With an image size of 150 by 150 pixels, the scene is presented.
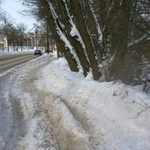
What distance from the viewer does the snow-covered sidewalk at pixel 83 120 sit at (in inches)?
291

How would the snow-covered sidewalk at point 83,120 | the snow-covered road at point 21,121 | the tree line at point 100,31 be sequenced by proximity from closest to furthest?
1. the snow-covered sidewalk at point 83,120
2. the snow-covered road at point 21,121
3. the tree line at point 100,31

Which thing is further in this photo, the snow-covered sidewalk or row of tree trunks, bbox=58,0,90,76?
row of tree trunks, bbox=58,0,90,76

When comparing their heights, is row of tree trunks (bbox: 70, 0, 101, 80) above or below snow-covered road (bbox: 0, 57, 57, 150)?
above

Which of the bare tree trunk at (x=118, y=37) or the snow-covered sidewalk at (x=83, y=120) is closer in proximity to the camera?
the snow-covered sidewalk at (x=83, y=120)

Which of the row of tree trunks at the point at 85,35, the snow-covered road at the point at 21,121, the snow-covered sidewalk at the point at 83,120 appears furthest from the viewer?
the row of tree trunks at the point at 85,35

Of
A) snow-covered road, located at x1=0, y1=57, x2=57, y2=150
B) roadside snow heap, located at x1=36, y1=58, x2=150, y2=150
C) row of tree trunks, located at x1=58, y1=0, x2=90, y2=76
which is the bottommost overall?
snow-covered road, located at x1=0, y1=57, x2=57, y2=150

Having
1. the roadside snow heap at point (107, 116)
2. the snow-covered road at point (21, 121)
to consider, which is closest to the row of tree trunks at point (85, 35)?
the snow-covered road at point (21, 121)

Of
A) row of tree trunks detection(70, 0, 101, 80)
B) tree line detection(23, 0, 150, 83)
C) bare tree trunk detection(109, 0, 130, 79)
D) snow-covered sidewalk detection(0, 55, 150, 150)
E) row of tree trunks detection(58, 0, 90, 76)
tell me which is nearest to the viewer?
snow-covered sidewalk detection(0, 55, 150, 150)

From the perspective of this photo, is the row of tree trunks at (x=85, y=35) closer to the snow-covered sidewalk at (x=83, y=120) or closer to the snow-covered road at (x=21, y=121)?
the snow-covered sidewalk at (x=83, y=120)

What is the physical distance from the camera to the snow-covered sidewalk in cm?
738

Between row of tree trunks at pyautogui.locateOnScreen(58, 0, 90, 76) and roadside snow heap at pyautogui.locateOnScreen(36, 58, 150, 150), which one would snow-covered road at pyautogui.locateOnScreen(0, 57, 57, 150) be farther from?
row of tree trunks at pyautogui.locateOnScreen(58, 0, 90, 76)

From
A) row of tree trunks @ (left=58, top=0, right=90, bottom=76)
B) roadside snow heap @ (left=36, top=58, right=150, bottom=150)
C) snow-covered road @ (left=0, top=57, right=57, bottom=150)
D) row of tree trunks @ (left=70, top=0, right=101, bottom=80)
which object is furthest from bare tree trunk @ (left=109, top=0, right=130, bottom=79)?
snow-covered road @ (left=0, top=57, right=57, bottom=150)

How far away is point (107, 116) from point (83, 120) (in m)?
0.61

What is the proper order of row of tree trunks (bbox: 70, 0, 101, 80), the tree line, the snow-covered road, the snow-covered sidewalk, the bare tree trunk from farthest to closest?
row of tree trunks (bbox: 70, 0, 101, 80) → the bare tree trunk → the tree line → the snow-covered road → the snow-covered sidewalk
